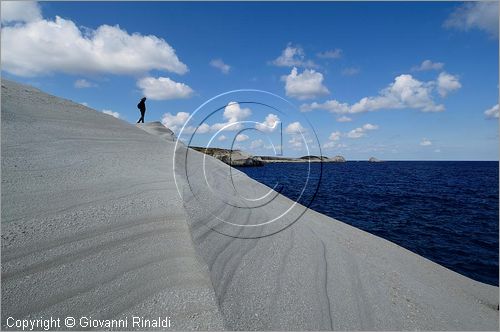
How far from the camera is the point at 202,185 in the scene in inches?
368

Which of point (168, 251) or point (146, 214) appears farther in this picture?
point (146, 214)

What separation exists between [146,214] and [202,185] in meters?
3.52

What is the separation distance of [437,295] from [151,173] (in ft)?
29.2

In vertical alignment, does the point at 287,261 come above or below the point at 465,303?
above

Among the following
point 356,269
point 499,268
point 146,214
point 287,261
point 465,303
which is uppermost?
point 146,214

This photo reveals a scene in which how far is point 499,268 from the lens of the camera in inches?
563

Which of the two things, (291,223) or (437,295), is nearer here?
(437,295)

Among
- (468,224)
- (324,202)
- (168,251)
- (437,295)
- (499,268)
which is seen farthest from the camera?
(324,202)

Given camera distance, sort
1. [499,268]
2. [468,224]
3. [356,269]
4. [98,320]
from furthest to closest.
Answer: [468,224]
[499,268]
[356,269]
[98,320]

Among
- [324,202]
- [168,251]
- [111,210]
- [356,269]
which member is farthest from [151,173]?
[324,202]

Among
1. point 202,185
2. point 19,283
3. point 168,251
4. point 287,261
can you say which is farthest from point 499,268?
point 19,283

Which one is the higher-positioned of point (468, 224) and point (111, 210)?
point (111, 210)

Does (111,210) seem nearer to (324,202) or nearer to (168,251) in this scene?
(168,251)

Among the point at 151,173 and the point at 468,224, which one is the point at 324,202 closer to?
the point at 468,224
